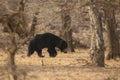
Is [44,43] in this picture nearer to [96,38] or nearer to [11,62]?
[96,38]

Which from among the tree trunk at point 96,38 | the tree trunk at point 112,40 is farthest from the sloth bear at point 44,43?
the tree trunk at point 96,38

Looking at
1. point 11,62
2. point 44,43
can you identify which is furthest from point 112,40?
point 11,62

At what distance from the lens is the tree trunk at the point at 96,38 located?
16.1 meters

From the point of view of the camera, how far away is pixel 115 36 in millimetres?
20766

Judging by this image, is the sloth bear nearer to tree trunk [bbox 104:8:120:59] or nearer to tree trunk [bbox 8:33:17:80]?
tree trunk [bbox 104:8:120:59]

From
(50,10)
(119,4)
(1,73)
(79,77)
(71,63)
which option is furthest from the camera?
(50,10)

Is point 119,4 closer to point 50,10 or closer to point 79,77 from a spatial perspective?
point 79,77

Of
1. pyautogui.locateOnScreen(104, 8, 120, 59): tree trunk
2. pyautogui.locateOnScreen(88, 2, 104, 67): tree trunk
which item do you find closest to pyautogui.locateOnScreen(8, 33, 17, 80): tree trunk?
pyautogui.locateOnScreen(88, 2, 104, 67): tree trunk

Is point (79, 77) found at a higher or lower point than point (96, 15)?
lower

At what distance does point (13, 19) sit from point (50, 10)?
29.1 feet

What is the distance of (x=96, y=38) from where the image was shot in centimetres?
1628

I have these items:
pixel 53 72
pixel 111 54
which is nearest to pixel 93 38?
pixel 53 72

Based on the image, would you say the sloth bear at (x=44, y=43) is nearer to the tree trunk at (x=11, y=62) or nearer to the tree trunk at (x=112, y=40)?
the tree trunk at (x=112, y=40)

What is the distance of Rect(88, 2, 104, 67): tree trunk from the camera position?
53.0ft
